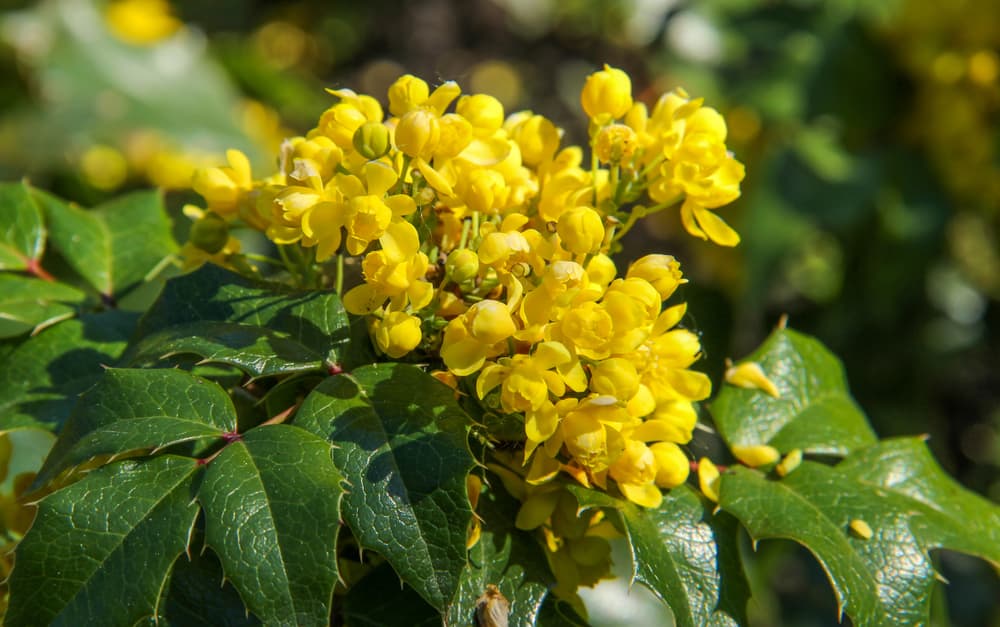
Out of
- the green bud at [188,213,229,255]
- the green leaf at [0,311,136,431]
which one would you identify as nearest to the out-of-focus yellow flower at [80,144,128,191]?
the green leaf at [0,311,136,431]

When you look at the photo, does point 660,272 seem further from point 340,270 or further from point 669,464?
point 340,270

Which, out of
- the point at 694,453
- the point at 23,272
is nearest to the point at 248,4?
the point at 23,272

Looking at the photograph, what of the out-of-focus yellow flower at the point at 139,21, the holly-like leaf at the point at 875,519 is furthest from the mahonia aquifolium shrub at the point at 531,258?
the out-of-focus yellow flower at the point at 139,21

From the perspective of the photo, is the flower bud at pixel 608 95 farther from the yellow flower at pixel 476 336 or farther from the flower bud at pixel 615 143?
the yellow flower at pixel 476 336

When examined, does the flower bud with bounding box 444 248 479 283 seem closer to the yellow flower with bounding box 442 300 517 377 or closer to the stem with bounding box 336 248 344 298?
the yellow flower with bounding box 442 300 517 377

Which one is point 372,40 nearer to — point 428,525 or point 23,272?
point 23,272

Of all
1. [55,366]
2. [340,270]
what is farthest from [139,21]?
[340,270]
